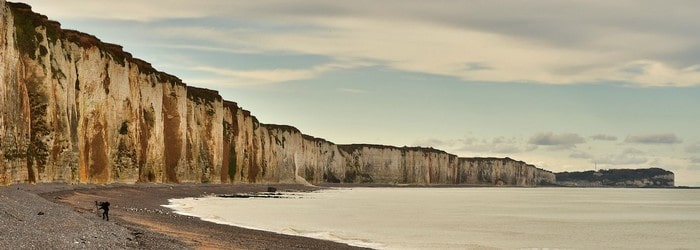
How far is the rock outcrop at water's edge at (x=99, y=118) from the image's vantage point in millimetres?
41125

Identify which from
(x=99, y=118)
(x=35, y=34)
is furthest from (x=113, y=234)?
(x=99, y=118)

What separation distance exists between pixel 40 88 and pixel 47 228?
3338 cm

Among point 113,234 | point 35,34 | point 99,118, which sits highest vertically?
point 35,34

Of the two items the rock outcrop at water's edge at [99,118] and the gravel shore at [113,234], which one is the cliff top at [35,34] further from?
the gravel shore at [113,234]

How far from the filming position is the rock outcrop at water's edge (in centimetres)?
4112

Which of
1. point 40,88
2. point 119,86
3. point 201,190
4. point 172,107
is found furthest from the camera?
point 172,107

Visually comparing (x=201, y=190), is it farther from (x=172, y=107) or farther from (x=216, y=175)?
(x=216, y=175)

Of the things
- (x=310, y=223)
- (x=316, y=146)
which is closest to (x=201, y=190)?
(x=310, y=223)

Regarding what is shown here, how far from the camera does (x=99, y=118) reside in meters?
58.0

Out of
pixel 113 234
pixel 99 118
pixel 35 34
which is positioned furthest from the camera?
pixel 99 118

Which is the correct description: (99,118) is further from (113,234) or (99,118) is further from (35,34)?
(113,234)

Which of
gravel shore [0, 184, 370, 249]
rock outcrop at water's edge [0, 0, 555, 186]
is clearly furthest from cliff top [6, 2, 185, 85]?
gravel shore [0, 184, 370, 249]

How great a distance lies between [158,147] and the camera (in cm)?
7238

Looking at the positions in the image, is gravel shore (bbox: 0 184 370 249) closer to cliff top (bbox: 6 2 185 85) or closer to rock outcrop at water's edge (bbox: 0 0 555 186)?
rock outcrop at water's edge (bbox: 0 0 555 186)
